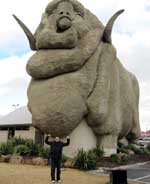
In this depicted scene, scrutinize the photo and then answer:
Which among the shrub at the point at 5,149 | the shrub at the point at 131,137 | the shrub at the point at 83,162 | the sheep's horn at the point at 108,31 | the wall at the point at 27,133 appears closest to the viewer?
the shrub at the point at 83,162

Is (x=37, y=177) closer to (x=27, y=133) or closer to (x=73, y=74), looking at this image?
(x=73, y=74)

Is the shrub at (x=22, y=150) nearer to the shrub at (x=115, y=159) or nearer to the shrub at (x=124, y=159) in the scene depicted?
the shrub at (x=115, y=159)

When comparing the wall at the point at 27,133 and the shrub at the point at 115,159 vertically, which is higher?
the wall at the point at 27,133

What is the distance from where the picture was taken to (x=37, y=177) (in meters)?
12.3

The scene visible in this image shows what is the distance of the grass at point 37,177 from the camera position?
11.5m

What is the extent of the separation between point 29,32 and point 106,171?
844cm

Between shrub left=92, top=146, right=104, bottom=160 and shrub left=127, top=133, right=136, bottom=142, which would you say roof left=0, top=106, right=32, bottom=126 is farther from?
shrub left=92, top=146, right=104, bottom=160

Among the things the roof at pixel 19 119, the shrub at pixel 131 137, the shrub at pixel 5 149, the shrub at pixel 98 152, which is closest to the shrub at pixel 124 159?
the shrub at pixel 98 152

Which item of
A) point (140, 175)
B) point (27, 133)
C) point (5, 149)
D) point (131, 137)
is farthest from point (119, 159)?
point (27, 133)

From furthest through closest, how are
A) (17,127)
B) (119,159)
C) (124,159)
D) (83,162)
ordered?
1. (17,127)
2. (124,159)
3. (119,159)
4. (83,162)

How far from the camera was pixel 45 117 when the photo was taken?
16250 millimetres

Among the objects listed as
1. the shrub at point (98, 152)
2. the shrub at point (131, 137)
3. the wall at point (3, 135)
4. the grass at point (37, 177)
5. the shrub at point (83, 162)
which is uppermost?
the wall at point (3, 135)

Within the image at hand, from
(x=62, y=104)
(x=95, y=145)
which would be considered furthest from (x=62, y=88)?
(x=95, y=145)

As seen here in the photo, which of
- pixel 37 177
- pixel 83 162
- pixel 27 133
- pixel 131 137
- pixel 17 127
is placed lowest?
pixel 37 177
